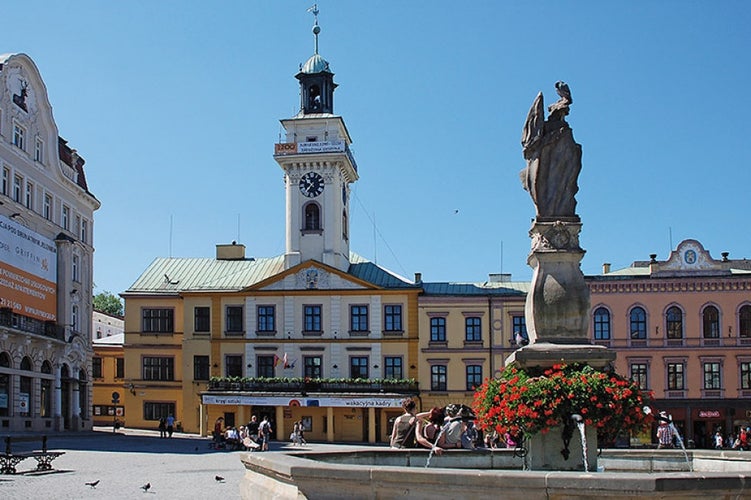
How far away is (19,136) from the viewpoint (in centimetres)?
4962

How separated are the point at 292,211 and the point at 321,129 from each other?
5.14m

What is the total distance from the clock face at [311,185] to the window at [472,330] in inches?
445

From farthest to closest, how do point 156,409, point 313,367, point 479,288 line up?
point 156,409 < point 479,288 < point 313,367

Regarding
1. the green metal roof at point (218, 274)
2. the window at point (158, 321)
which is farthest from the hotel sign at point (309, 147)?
the window at point (158, 321)

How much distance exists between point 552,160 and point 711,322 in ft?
144

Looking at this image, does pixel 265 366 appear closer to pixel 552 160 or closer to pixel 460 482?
pixel 552 160

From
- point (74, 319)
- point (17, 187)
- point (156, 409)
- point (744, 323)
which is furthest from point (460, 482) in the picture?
point (156, 409)

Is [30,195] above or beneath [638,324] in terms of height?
above

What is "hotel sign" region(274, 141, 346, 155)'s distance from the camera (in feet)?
200

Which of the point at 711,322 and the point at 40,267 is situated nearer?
the point at 40,267

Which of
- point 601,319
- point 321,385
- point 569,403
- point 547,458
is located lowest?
point 321,385

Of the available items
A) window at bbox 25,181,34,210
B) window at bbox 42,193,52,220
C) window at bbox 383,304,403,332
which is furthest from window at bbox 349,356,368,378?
window at bbox 25,181,34,210

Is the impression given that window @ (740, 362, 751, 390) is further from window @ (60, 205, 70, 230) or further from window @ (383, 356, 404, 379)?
window @ (60, 205, 70, 230)

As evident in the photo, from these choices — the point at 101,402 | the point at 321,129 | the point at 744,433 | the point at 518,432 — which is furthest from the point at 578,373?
the point at 101,402
